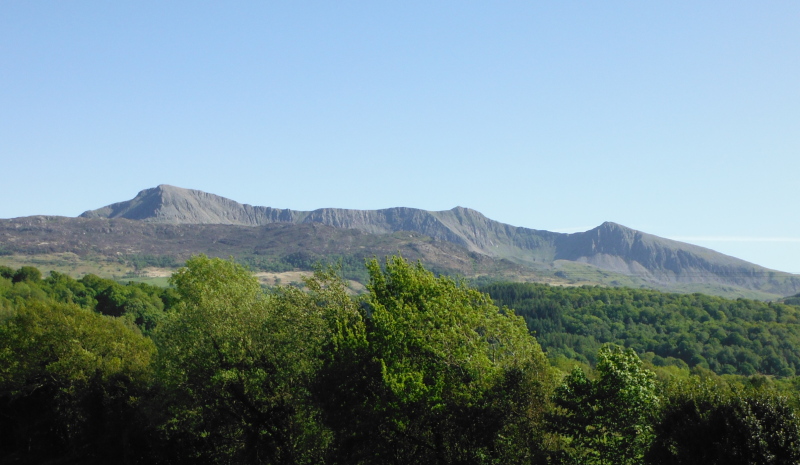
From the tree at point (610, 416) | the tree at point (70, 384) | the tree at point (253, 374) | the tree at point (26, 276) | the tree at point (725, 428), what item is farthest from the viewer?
the tree at point (26, 276)

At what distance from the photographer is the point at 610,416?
33.0 meters

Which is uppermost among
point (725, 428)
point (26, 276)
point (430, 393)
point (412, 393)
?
point (725, 428)

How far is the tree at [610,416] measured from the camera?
106ft

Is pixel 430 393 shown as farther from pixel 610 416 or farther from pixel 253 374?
pixel 253 374

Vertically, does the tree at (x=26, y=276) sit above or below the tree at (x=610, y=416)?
below

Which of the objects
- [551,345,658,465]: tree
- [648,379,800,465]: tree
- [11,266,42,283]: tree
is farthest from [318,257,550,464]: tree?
[11,266,42,283]: tree

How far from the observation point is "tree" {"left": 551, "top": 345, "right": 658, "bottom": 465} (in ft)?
106

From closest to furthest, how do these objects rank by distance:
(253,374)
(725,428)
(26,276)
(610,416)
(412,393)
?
(725,428) < (412,393) < (610,416) < (253,374) < (26,276)

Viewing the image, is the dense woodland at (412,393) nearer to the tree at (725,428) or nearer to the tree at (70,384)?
the tree at (725,428)

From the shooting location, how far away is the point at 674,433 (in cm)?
2794

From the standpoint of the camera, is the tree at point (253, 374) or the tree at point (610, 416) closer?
the tree at point (610, 416)

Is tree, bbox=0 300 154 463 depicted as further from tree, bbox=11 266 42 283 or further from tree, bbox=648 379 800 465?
tree, bbox=11 266 42 283

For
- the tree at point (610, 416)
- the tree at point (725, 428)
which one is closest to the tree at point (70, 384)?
the tree at point (610, 416)

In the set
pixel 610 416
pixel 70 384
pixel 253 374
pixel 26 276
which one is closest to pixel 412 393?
pixel 610 416
